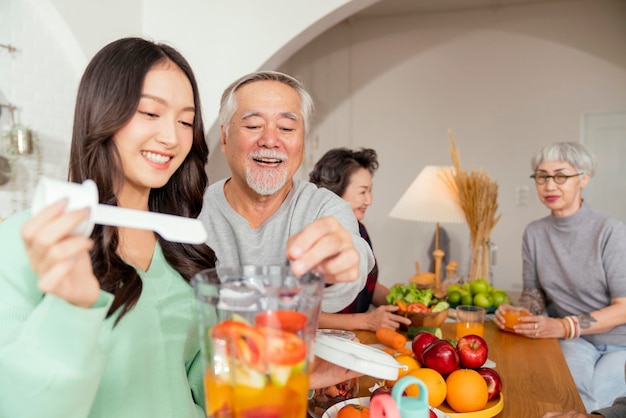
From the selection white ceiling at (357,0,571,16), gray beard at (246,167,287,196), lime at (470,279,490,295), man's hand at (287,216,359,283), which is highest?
white ceiling at (357,0,571,16)

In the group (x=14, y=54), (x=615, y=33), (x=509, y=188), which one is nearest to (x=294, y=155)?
(x=14, y=54)

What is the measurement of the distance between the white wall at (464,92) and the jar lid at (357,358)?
409 centimetres

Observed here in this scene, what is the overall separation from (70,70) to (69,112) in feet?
0.77

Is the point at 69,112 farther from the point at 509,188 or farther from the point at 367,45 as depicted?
the point at 509,188

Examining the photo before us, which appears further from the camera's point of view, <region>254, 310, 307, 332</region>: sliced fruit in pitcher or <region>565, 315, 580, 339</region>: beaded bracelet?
<region>565, 315, 580, 339</region>: beaded bracelet

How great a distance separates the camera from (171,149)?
2.92 feet

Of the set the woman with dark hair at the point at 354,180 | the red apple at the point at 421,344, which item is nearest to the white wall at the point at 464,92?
the woman with dark hair at the point at 354,180

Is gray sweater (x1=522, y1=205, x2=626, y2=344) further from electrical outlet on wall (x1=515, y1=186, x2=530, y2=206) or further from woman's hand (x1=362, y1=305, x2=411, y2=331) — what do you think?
electrical outlet on wall (x1=515, y1=186, x2=530, y2=206)

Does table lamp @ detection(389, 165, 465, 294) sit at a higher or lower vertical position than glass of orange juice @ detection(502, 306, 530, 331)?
higher

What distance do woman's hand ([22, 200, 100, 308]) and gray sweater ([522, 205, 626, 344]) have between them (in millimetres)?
2510

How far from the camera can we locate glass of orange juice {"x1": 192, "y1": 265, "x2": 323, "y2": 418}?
0.58 metres

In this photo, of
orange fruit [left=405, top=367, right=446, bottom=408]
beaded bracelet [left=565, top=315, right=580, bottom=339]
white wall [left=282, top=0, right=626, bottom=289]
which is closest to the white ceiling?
white wall [left=282, top=0, right=626, bottom=289]

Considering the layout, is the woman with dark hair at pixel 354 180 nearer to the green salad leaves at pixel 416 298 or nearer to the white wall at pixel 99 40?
the green salad leaves at pixel 416 298

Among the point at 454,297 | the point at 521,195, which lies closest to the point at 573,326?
the point at 454,297
